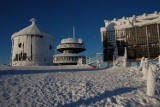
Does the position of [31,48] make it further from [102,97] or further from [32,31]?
[102,97]

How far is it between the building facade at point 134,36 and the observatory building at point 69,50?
14.9 meters

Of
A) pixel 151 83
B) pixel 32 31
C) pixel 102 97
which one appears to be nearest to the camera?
pixel 102 97

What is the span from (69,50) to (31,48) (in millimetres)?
17482

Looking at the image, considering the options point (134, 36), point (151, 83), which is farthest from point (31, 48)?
point (151, 83)

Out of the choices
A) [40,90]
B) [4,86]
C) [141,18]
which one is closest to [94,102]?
[40,90]

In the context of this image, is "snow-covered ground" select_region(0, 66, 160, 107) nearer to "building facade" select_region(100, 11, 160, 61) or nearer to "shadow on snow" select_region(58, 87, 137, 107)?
"shadow on snow" select_region(58, 87, 137, 107)

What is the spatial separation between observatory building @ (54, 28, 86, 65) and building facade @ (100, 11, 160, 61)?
1492 centimetres

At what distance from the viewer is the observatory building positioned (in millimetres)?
52438

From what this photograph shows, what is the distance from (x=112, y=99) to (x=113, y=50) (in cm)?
2514

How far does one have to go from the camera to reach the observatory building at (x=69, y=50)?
52438 millimetres

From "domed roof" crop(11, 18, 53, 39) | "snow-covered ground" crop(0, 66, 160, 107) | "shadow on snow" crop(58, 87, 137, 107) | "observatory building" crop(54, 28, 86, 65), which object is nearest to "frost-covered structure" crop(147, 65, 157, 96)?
"snow-covered ground" crop(0, 66, 160, 107)

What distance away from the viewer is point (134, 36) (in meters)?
36.0

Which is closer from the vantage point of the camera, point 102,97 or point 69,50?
point 102,97

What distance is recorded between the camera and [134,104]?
12.3 m
